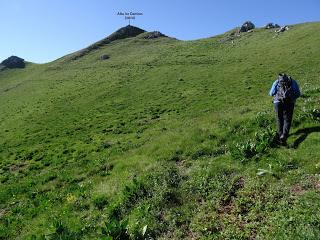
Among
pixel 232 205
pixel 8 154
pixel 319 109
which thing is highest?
pixel 319 109

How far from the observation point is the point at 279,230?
38.2ft

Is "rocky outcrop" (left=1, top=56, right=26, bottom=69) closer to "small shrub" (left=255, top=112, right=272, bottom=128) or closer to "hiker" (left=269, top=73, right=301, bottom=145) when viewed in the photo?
"small shrub" (left=255, top=112, right=272, bottom=128)

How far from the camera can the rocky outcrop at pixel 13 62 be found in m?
120

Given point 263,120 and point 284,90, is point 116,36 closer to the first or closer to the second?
point 263,120

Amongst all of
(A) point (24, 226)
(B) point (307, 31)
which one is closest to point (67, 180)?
(A) point (24, 226)

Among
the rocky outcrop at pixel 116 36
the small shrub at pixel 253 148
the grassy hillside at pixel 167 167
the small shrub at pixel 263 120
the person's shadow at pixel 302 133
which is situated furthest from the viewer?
the rocky outcrop at pixel 116 36

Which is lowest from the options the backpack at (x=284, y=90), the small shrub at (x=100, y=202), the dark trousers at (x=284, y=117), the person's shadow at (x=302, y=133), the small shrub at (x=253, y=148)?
the small shrub at (x=100, y=202)

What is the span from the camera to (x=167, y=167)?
1817 cm

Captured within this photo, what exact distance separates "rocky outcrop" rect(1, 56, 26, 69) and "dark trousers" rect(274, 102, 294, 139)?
11206cm

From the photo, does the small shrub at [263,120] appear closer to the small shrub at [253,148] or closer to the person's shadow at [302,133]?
the person's shadow at [302,133]

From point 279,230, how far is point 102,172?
450 inches

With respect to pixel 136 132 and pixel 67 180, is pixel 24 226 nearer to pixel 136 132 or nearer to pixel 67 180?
pixel 67 180

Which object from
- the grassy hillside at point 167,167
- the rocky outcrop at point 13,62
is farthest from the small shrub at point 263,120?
the rocky outcrop at point 13,62

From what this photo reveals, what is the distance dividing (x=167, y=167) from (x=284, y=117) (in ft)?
18.1
